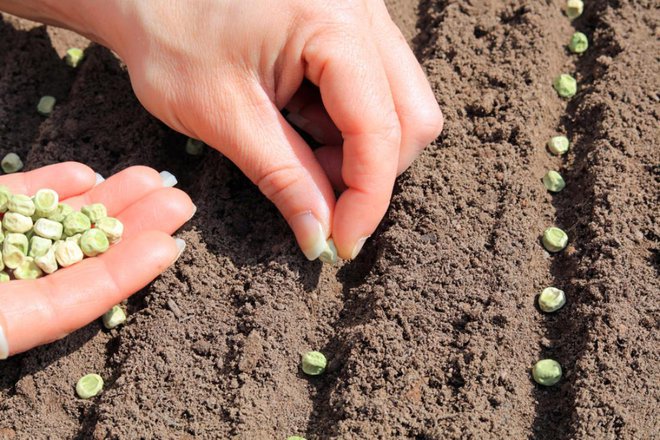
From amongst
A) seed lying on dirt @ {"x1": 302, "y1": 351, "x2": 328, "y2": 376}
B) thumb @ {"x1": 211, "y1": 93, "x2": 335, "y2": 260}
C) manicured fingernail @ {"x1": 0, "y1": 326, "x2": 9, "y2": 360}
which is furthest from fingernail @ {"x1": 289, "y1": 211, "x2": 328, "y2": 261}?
manicured fingernail @ {"x1": 0, "y1": 326, "x2": 9, "y2": 360}

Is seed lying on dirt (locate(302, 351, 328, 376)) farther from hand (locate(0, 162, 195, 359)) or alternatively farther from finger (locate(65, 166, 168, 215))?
finger (locate(65, 166, 168, 215))

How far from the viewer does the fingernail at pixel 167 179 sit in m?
2.65

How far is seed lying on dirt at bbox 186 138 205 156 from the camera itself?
2.87 metres

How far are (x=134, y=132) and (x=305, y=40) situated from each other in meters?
0.95

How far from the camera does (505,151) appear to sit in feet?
8.96

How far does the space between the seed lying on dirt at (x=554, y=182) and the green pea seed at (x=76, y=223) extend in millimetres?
1679

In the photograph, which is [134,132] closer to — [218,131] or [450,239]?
[218,131]

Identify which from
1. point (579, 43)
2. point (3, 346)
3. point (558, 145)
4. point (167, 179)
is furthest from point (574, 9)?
point (3, 346)

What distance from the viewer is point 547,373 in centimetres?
228

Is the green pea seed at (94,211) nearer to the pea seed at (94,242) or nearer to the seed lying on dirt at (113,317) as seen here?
the pea seed at (94,242)

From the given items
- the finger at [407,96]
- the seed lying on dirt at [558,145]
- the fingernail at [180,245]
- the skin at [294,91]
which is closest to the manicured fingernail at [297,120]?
the skin at [294,91]

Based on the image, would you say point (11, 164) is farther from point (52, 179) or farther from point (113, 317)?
point (113, 317)

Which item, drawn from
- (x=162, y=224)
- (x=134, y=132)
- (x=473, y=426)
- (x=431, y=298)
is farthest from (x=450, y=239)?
(x=134, y=132)

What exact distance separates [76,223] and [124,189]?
0.72 ft
